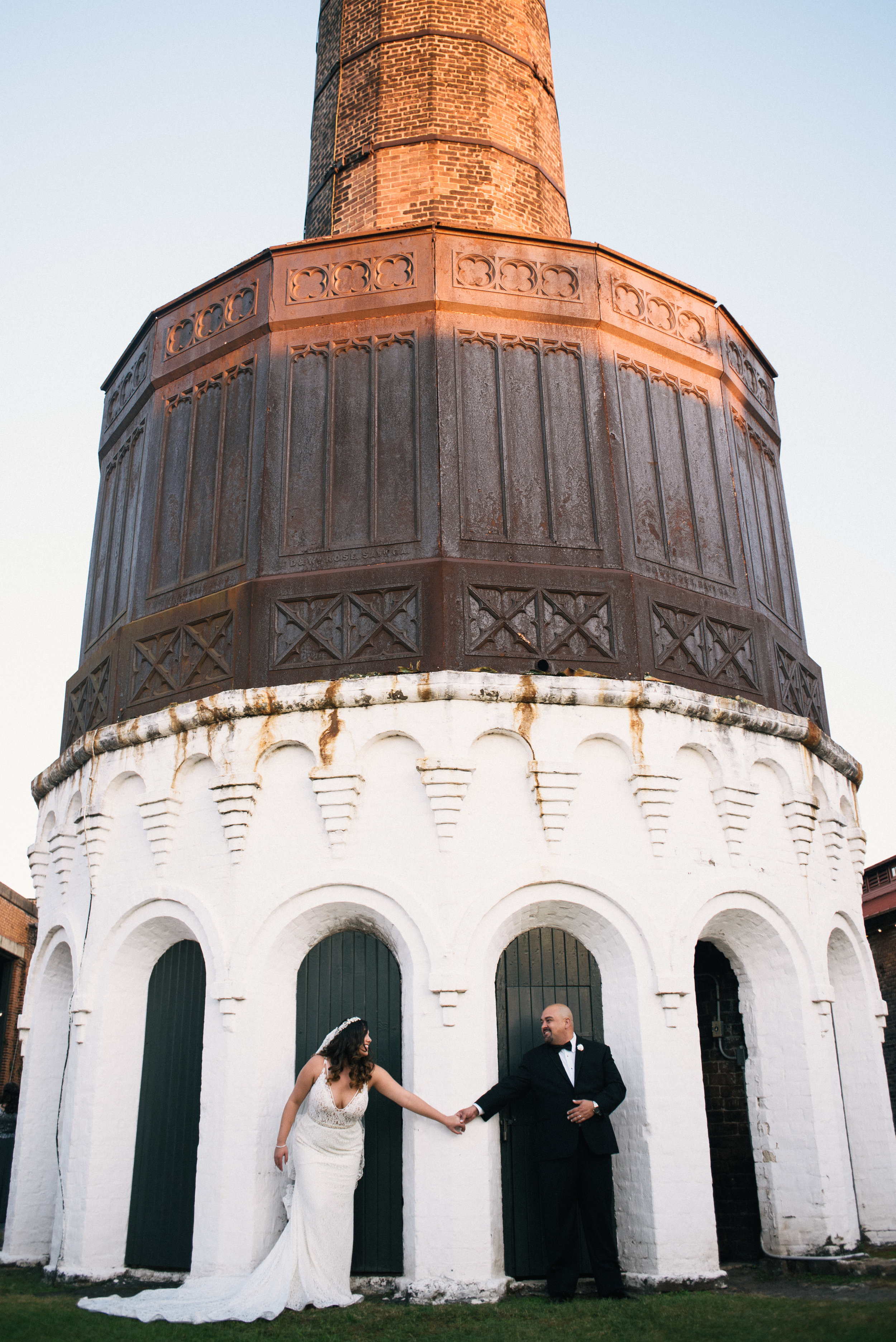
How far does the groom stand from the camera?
7.92m

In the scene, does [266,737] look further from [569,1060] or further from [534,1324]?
[534,1324]

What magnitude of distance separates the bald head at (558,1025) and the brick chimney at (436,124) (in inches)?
354

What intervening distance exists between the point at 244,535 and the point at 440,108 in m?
6.74

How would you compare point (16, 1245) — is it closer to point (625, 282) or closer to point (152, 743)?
point (152, 743)

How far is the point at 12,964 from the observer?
2089 centimetres

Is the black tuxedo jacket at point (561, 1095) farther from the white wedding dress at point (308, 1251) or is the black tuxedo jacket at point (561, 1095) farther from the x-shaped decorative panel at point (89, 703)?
the x-shaped decorative panel at point (89, 703)

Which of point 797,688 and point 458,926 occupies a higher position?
point 797,688

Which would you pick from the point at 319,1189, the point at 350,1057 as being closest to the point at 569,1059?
the point at 350,1057

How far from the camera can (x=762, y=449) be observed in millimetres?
12852

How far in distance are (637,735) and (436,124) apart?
852 centimetres

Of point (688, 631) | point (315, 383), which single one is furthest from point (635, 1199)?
point (315, 383)

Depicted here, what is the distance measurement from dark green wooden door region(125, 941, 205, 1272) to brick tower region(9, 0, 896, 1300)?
3 cm

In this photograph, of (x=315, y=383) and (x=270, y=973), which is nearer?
(x=270, y=973)

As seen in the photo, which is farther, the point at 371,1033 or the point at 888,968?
the point at 888,968
